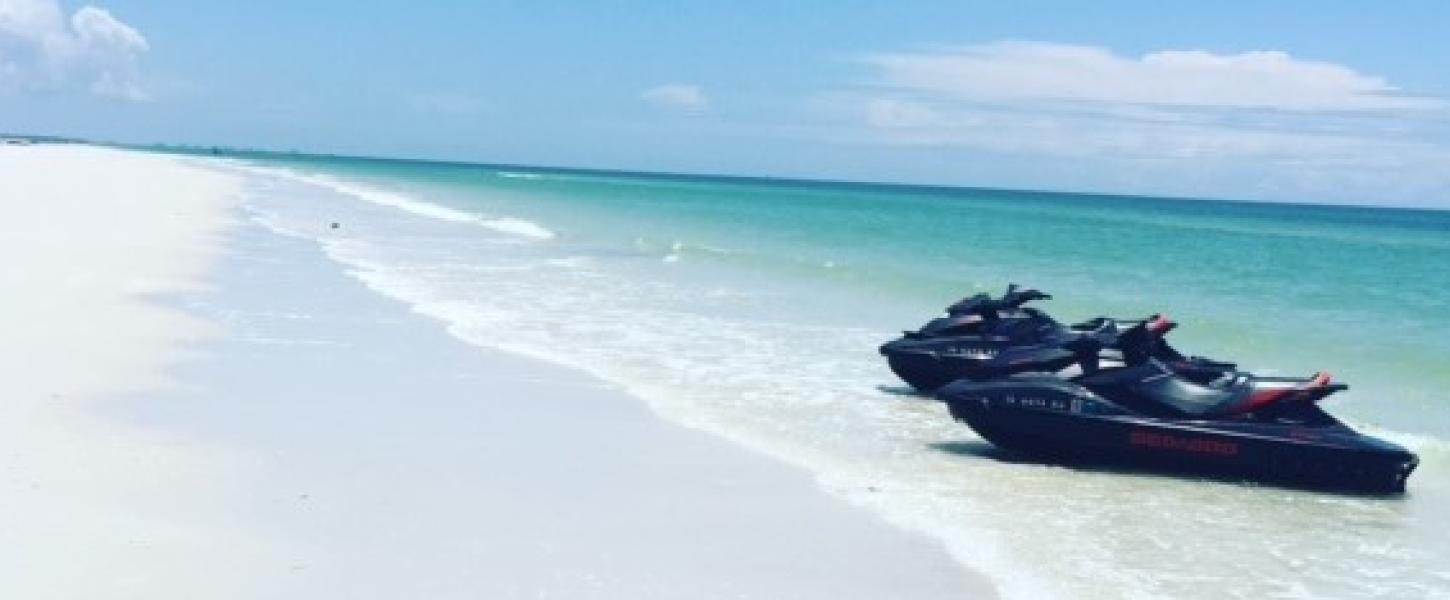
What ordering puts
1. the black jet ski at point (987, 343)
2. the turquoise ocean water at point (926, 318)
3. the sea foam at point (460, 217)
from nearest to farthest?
the turquoise ocean water at point (926, 318), the black jet ski at point (987, 343), the sea foam at point (460, 217)

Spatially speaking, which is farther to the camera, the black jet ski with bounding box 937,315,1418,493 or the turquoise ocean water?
the black jet ski with bounding box 937,315,1418,493

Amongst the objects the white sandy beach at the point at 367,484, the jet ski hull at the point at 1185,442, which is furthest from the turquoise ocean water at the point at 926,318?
the white sandy beach at the point at 367,484

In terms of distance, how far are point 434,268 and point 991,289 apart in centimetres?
1116

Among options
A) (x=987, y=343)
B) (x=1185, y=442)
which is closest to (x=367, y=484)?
(x=1185, y=442)

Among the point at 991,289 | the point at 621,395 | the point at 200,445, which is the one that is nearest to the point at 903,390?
the point at 621,395

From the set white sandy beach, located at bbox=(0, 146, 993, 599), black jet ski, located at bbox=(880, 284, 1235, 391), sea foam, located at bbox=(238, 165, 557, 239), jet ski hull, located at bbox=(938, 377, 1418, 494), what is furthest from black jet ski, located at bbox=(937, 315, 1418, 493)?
sea foam, located at bbox=(238, 165, 557, 239)

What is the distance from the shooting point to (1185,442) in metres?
11.1

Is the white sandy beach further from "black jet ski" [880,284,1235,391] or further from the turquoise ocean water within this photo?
"black jet ski" [880,284,1235,391]

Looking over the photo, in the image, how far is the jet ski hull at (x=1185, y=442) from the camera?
11.0m

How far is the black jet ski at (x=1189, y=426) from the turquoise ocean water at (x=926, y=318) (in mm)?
193

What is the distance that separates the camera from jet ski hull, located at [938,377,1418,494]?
36.2 ft

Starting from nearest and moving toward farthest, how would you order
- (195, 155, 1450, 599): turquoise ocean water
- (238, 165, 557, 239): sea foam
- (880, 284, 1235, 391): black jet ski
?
(195, 155, 1450, 599): turquoise ocean water
(880, 284, 1235, 391): black jet ski
(238, 165, 557, 239): sea foam

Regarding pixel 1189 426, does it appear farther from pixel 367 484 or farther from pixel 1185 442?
pixel 367 484

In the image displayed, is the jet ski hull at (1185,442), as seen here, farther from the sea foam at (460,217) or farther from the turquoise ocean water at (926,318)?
the sea foam at (460,217)
